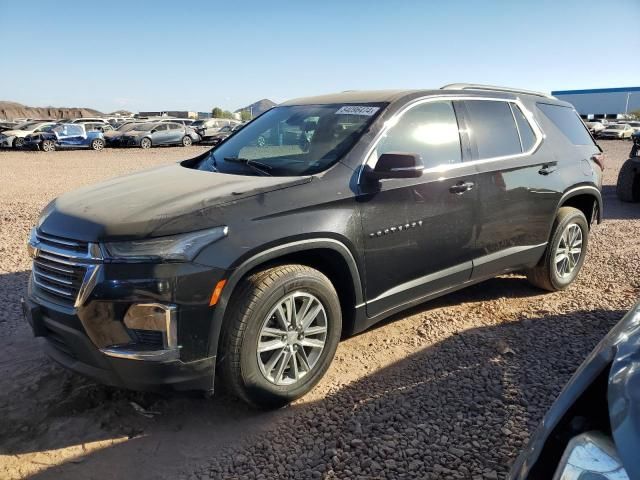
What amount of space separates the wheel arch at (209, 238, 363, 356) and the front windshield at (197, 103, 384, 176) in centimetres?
55

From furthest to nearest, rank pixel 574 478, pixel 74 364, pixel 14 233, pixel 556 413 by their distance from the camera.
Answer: pixel 14 233 → pixel 74 364 → pixel 556 413 → pixel 574 478

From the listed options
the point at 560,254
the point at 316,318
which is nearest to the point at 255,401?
the point at 316,318

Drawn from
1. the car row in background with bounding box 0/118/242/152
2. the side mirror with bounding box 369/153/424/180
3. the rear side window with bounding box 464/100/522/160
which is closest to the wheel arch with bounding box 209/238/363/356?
the side mirror with bounding box 369/153/424/180

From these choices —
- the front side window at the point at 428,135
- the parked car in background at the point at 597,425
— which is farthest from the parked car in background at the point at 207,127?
the parked car in background at the point at 597,425

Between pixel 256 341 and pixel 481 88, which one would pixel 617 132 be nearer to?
pixel 481 88

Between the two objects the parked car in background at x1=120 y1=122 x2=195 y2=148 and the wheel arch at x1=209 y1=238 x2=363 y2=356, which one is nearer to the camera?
the wheel arch at x1=209 y1=238 x2=363 y2=356

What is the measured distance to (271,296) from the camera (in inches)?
113

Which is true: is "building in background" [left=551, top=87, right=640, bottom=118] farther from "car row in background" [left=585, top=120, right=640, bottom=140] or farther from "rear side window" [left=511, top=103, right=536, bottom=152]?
"rear side window" [left=511, top=103, right=536, bottom=152]

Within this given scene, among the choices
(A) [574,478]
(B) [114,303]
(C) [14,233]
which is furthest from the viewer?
(C) [14,233]

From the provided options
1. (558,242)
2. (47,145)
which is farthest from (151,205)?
(47,145)

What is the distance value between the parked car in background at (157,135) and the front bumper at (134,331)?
27.4 metres

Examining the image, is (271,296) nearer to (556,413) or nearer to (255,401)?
(255,401)

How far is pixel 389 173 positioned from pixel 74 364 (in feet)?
7.12

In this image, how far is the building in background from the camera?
A: 7812 cm
